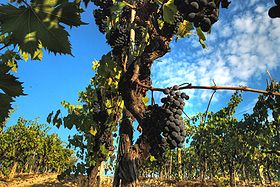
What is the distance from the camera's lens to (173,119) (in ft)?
9.44

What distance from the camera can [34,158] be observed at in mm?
43969

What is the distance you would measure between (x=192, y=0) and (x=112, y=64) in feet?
7.06

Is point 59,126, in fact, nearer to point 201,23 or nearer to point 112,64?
point 112,64

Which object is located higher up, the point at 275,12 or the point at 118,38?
the point at 118,38

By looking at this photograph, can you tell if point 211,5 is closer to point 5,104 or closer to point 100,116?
point 5,104

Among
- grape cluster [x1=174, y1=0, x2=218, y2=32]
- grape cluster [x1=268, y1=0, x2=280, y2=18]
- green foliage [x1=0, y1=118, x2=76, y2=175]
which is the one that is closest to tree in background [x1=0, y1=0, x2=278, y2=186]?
grape cluster [x1=174, y1=0, x2=218, y2=32]

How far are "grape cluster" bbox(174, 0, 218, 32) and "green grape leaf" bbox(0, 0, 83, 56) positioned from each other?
0.56m

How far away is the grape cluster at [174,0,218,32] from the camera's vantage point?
135 cm

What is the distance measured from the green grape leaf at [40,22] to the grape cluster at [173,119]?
1.72 metres

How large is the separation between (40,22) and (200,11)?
83cm

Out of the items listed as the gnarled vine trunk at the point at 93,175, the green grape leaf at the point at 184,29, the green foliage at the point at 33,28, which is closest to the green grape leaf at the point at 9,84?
the green foliage at the point at 33,28

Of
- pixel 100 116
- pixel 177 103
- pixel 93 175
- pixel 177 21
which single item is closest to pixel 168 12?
→ pixel 177 103

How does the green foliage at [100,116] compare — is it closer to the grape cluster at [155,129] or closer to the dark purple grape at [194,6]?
the grape cluster at [155,129]

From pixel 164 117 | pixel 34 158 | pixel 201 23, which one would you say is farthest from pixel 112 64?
pixel 34 158
